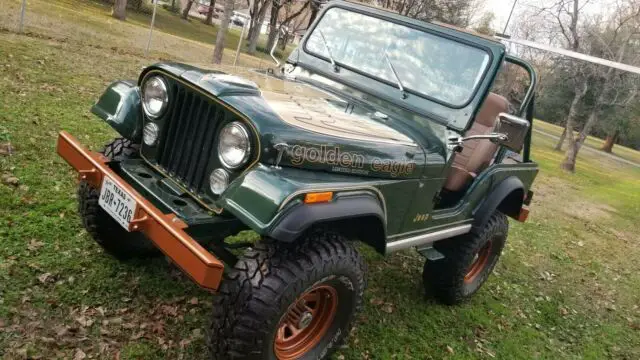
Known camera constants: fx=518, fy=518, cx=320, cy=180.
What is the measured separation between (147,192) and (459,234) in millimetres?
2437

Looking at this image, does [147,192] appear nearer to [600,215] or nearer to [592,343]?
[592,343]

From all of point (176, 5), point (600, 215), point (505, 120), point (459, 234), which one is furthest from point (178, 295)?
point (176, 5)

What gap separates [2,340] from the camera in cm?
280

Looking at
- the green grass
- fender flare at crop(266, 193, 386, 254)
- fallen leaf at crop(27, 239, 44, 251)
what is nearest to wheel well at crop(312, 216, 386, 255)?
fender flare at crop(266, 193, 386, 254)

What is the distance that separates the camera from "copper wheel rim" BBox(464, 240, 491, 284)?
15.9 feet

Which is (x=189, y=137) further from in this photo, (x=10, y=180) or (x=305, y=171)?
(x=10, y=180)

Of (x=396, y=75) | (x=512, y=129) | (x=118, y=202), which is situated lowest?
(x=118, y=202)

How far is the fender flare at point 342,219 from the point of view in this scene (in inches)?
89.4

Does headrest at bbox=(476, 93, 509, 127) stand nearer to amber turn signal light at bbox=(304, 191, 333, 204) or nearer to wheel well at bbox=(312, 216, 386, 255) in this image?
wheel well at bbox=(312, 216, 386, 255)

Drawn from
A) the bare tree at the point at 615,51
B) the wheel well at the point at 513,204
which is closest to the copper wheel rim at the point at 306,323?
the wheel well at the point at 513,204

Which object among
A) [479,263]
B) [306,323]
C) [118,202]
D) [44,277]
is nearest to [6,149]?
[44,277]

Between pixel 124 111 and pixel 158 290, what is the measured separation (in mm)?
1289

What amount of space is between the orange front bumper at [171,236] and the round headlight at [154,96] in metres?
0.42

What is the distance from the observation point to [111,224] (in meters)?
3.52
